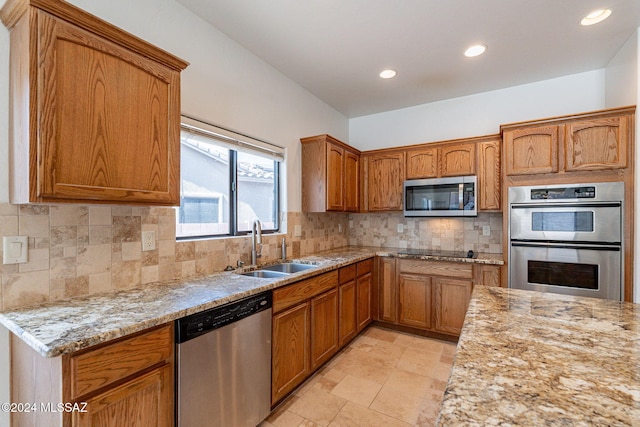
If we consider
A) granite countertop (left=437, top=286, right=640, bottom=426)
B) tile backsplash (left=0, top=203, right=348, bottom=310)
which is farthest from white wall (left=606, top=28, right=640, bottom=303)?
tile backsplash (left=0, top=203, right=348, bottom=310)

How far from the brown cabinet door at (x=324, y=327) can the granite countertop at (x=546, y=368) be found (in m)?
1.37

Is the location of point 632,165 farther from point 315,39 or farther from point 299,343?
point 299,343

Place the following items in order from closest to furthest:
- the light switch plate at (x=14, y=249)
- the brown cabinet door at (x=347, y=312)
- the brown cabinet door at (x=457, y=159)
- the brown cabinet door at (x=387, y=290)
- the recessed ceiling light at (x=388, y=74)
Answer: the light switch plate at (x=14, y=249), the brown cabinet door at (x=347, y=312), the recessed ceiling light at (x=388, y=74), the brown cabinet door at (x=457, y=159), the brown cabinet door at (x=387, y=290)

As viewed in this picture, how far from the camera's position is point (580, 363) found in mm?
829

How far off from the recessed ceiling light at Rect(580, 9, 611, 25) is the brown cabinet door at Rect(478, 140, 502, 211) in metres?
1.14

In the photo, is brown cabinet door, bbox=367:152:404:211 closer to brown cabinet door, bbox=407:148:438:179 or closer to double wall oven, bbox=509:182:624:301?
brown cabinet door, bbox=407:148:438:179

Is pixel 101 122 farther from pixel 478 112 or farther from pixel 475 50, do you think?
pixel 478 112

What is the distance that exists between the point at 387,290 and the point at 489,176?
1688 mm

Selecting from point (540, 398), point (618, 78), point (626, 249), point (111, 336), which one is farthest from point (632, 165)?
point (111, 336)

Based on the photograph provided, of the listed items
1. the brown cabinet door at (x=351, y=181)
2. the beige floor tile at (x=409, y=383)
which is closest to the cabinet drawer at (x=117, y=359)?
the beige floor tile at (x=409, y=383)

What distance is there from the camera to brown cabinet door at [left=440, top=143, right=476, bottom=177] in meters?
3.24

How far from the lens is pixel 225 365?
1.56 m

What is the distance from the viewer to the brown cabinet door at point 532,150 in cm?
266

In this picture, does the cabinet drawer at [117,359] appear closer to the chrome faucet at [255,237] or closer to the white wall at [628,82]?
the chrome faucet at [255,237]
